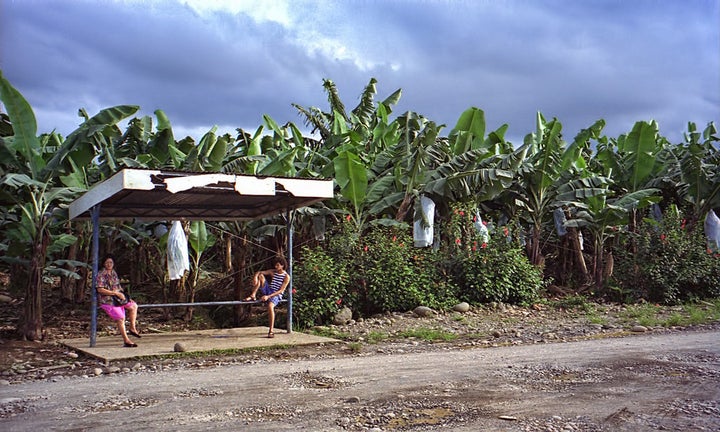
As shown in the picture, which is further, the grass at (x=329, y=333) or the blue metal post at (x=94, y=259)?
the grass at (x=329, y=333)

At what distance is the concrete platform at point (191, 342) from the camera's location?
10055 mm

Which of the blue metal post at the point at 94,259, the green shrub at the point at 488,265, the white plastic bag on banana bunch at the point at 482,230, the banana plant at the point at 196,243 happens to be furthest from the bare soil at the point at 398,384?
the white plastic bag on banana bunch at the point at 482,230

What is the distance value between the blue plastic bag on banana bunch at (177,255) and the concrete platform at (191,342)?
1146 millimetres

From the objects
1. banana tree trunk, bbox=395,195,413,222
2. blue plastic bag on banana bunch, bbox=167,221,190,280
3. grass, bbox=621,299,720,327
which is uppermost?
banana tree trunk, bbox=395,195,413,222

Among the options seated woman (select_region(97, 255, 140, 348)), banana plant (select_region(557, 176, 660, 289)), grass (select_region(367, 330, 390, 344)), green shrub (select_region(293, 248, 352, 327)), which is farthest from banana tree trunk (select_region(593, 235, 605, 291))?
seated woman (select_region(97, 255, 140, 348))

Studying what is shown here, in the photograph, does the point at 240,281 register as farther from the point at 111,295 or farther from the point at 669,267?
the point at 669,267

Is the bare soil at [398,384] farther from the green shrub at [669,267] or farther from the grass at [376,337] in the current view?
the green shrub at [669,267]

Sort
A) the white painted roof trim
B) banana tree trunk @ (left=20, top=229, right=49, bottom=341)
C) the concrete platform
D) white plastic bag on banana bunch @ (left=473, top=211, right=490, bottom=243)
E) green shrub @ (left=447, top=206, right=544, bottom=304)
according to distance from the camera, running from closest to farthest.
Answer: the white painted roof trim → the concrete platform → banana tree trunk @ (left=20, top=229, right=49, bottom=341) → green shrub @ (left=447, top=206, right=544, bottom=304) → white plastic bag on banana bunch @ (left=473, top=211, right=490, bottom=243)

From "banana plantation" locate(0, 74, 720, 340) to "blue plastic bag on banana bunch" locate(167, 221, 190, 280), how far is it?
117 centimetres

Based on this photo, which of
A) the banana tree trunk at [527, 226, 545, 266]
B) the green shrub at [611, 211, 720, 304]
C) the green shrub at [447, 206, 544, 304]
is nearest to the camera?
the green shrub at [447, 206, 544, 304]

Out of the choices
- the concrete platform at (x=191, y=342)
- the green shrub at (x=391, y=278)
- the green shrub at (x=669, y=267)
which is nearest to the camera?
the concrete platform at (x=191, y=342)

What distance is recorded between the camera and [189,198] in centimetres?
1169

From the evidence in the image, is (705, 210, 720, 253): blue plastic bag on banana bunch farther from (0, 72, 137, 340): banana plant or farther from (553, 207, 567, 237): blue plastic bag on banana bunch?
(0, 72, 137, 340): banana plant

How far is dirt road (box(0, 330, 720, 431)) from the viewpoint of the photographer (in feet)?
19.0
